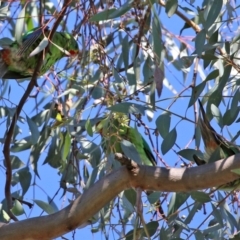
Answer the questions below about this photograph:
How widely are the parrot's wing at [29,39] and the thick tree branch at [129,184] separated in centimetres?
102

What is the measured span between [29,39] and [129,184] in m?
1.20

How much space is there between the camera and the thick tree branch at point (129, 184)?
5.51 ft

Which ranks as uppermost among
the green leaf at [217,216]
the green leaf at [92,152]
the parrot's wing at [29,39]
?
the parrot's wing at [29,39]

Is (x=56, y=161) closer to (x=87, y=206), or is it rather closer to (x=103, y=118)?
(x=103, y=118)

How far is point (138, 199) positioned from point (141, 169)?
0.10 m

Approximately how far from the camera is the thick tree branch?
1679 millimetres

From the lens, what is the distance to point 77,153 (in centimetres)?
238

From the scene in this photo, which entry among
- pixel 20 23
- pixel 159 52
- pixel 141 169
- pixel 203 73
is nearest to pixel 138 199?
pixel 141 169

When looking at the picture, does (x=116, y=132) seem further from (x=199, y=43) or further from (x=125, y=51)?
(x=199, y=43)

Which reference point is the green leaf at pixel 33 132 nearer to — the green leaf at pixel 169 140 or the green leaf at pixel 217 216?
the green leaf at pixel 169 140

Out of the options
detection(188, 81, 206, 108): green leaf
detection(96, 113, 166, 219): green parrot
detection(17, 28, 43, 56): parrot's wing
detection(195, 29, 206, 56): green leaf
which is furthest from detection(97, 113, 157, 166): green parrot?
detection(17, 28, 43, 56): parrot's wing

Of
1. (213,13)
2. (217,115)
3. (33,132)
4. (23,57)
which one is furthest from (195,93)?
(23,57)

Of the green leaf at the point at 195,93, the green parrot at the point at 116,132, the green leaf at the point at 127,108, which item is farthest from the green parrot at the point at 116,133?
the green leaf at the point at 195,93

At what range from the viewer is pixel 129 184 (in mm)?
1714
